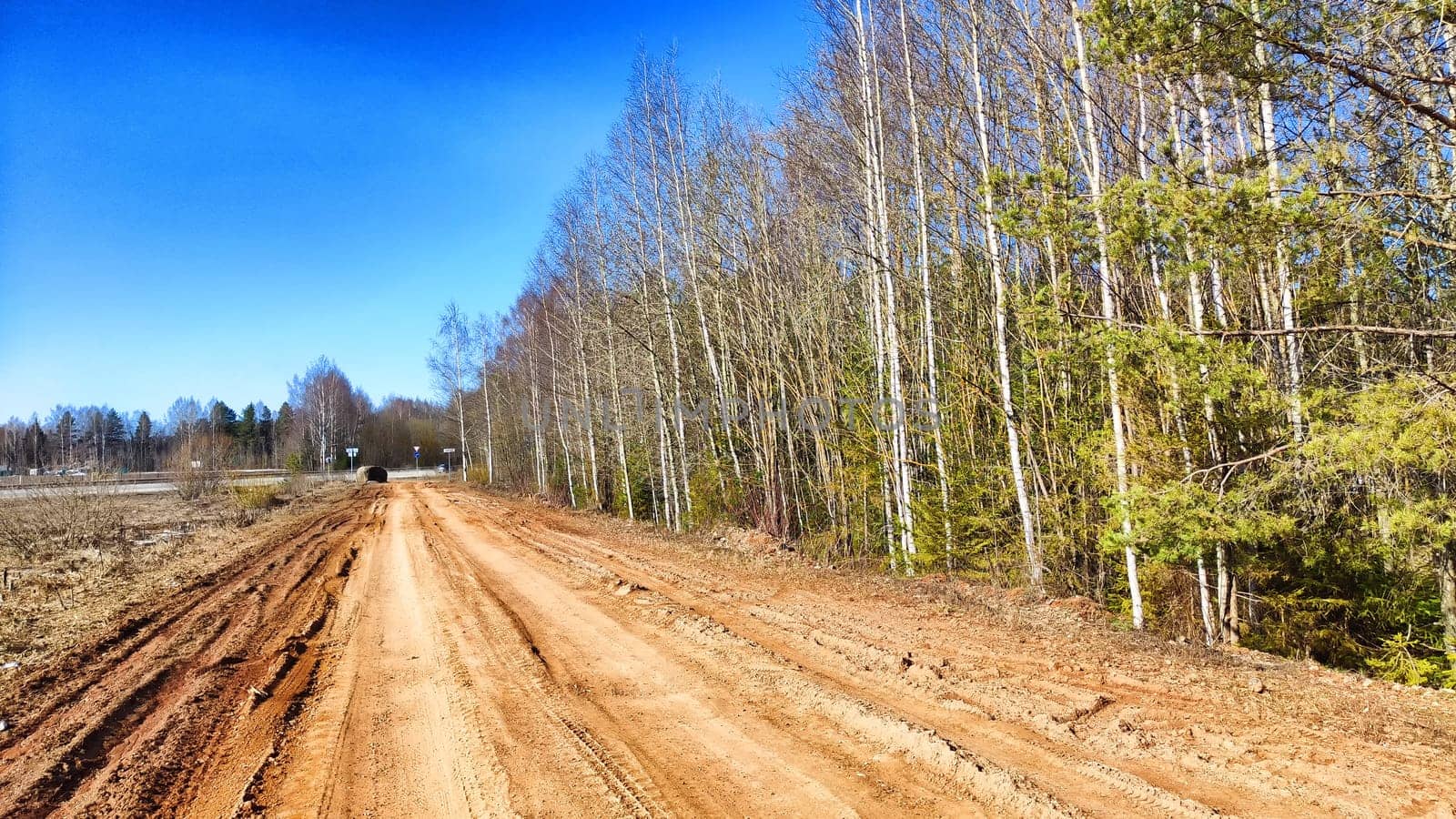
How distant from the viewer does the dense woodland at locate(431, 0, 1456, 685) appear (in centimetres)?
521

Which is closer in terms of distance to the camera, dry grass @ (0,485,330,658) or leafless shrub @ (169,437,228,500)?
dry grass @ (0,485,330,658)

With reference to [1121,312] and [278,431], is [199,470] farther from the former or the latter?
[278,431]

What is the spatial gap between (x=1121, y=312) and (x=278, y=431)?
9474 centimetres

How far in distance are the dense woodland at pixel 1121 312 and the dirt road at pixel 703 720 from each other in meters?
1.69

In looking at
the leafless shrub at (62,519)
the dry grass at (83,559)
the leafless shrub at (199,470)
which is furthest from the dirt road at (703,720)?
the leafless shrub at (199,470)

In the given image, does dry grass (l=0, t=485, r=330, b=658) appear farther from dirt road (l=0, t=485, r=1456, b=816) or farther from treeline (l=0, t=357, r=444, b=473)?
treeline (l=0, t=357, r=444, b=473)

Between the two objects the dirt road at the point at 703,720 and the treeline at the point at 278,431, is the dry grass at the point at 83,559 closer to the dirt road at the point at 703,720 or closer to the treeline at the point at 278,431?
the dirt road at the point at 703,720

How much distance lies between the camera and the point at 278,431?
276 ft

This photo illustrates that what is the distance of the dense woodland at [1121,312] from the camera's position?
521cm

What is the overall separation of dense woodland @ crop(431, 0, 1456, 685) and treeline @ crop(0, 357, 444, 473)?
49715 mm

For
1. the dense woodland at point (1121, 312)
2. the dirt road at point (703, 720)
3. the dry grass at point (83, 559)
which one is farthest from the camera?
the dry grass at point (83, 559)

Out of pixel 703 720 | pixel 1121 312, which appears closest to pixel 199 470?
pixel 703 720

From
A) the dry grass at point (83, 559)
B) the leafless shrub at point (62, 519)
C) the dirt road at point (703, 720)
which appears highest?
the leafless shrub at point (62, 519)

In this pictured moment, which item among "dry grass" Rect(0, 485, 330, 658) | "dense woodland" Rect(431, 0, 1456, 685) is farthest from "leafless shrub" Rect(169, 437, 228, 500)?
"dense woodland" Rect(431, 0, 1456, 685)
